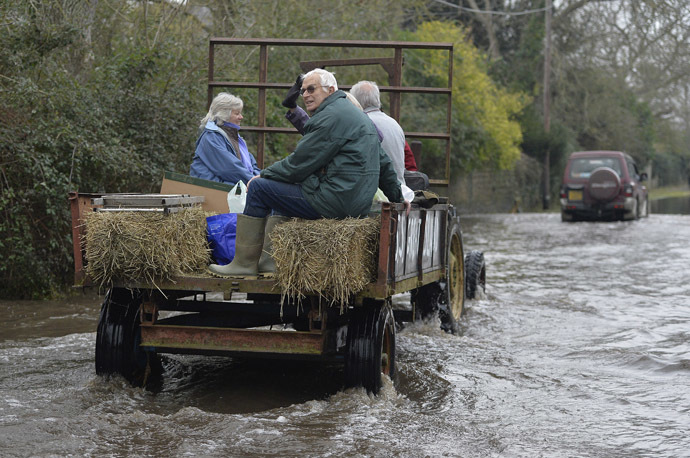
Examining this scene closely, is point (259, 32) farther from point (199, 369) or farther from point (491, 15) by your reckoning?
point (491, 15)

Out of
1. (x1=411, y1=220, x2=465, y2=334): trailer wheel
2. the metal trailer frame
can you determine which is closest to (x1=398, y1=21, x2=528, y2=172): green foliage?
(x1=411, y1=220, x2=465, y2=334): trailer wheel

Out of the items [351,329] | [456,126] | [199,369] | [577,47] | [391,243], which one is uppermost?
[577,47]

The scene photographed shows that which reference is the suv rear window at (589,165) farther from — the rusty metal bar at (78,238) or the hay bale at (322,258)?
the rusty metal bar at (78,238)

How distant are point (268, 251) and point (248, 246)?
15 centimetres

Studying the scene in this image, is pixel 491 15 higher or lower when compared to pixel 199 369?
higher

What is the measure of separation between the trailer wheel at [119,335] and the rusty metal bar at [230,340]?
189 mm

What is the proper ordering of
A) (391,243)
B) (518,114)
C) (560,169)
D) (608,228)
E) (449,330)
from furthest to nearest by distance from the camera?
1. (560,169)
2. (518,114)
3. (608,228)
4. (449,330)
5. (391,243)

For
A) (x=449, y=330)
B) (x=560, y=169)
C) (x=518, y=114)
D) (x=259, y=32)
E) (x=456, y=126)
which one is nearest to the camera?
(x=449, y=330)

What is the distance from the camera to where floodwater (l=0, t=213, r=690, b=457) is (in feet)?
18.4

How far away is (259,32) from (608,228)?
1231cm

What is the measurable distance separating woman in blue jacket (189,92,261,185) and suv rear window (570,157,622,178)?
22370 millimetres

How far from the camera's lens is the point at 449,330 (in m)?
9.62

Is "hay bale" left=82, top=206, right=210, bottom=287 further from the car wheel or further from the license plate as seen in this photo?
the car wheel

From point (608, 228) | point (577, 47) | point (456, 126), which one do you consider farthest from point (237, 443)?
point (577, 47)
